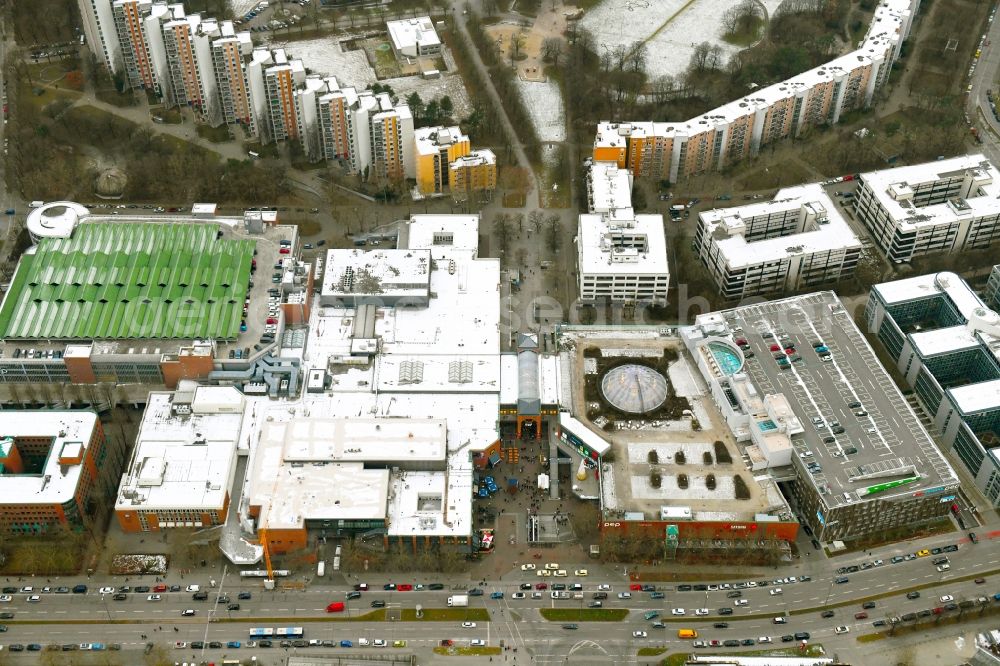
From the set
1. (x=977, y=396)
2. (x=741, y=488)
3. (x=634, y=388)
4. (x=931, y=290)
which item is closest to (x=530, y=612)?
(x=741, y=488)

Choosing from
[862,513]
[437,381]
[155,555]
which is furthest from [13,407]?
[862,513]

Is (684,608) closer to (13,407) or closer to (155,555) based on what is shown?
(155,555)

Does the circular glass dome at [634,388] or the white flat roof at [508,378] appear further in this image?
the circular glass dome at [634,388]

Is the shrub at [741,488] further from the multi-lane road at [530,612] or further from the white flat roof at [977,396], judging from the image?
the white flat roof at [977,396]

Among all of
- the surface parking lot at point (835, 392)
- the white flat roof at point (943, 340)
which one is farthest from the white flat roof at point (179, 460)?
the white flat roof at point (943, 340)

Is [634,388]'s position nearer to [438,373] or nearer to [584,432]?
[584,432]

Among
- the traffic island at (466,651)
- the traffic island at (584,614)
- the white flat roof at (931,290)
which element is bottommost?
the traffic island at (466,651)
